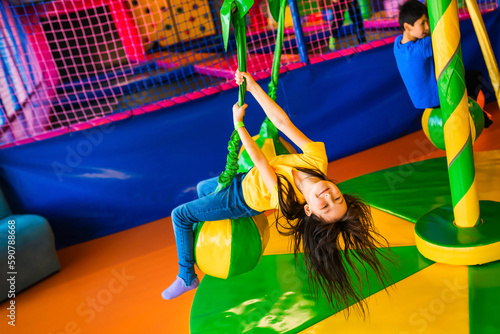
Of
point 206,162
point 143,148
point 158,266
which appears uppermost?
point 143,148

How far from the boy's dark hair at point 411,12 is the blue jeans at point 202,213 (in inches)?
55.3

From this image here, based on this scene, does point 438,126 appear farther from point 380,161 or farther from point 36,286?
point 36,286

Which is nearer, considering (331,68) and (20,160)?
(20,160)

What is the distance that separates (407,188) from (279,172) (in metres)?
1.35

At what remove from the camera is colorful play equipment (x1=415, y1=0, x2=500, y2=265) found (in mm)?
2008

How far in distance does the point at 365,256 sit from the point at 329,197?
1.07 feet

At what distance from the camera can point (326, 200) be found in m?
1.79

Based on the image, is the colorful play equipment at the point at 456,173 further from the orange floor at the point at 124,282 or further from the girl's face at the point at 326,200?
the orange floor at the point at 124,282

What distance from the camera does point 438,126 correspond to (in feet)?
9.17

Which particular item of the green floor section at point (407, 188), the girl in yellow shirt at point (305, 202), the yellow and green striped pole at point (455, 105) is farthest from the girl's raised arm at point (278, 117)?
the green floor section at point (407, 188)

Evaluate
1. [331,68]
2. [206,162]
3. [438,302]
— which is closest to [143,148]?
[206,162]

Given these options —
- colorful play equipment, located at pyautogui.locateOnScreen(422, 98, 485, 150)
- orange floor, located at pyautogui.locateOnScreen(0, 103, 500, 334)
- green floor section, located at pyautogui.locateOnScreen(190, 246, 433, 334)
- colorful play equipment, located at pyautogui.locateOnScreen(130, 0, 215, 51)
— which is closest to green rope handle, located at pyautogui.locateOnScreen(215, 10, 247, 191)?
green floor section, located at pyautogui.locateOnScreen(190, 246, 433, 334)

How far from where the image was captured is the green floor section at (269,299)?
6.91 feet

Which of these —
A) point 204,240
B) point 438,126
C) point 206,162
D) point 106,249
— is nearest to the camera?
point 204,240
